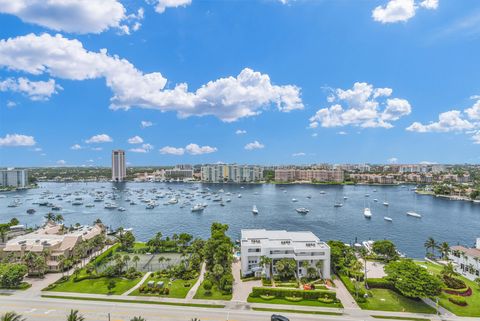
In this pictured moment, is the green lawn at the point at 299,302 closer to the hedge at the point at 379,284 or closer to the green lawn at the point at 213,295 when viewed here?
the green lawn at the point at 213,295

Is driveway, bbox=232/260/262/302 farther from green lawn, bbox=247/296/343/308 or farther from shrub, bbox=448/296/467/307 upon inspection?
shrub, bbox=448/296/467/307

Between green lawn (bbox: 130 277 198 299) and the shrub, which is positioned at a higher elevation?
green lawn (bbox: 130 277 198 299)

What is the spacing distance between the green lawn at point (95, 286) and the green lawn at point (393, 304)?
29.8 meters

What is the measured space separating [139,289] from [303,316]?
20.7 meters

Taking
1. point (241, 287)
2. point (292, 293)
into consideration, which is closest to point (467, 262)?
point (292, 293)

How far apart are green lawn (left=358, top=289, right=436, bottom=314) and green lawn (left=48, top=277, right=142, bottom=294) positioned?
29.8 meters

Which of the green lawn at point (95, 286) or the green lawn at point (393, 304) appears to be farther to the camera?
the green lawn at point (95, 286)

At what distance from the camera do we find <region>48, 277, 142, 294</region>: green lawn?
1410 inches

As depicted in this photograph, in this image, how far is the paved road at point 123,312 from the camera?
94.6 feet

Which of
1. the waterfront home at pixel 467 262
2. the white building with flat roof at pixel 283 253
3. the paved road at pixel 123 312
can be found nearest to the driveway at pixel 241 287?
the white building with flat roof at pixel 283 253

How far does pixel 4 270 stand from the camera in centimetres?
3703

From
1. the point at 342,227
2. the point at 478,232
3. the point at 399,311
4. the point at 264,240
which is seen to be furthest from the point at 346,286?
the point at 478,232

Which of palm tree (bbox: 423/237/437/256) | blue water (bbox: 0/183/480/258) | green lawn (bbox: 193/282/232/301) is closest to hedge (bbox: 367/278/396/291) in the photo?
green lawn (bbox: 193/282/232/301)

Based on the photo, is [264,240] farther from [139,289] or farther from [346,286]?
[139,289]
